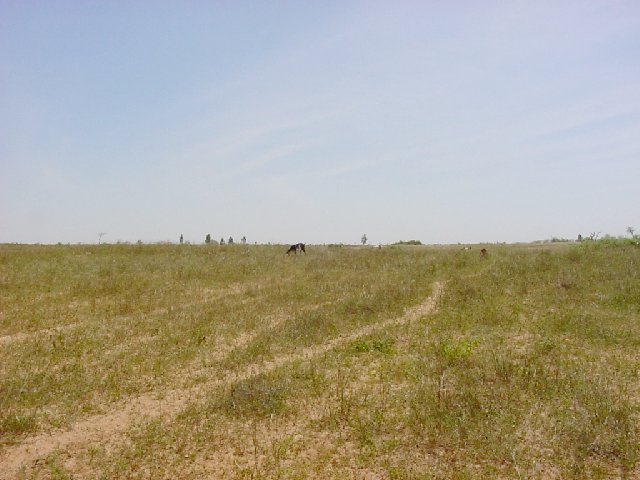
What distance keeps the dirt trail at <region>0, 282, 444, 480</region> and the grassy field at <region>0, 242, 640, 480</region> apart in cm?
4

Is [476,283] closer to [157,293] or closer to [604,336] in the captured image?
[604,336]

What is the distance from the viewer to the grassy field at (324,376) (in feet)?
23.4

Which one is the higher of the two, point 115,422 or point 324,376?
point 324,376

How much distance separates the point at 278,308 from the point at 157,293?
17.9 ft

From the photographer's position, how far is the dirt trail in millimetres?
7285

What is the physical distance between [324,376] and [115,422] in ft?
14.3

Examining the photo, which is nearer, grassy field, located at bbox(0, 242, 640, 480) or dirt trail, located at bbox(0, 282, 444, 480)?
grassy field, located at bbox(0, 242, 640, 480)

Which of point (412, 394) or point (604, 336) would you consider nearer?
point (412, 394)

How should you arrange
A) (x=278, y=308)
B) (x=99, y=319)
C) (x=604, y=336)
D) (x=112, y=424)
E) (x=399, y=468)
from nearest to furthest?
(x=399, y=468) < (x=112, y=424) < (x=604, y=336) < (x=99, y=319) < (x=278, y=308)

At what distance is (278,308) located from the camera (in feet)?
54.2

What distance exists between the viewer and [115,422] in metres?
8.52

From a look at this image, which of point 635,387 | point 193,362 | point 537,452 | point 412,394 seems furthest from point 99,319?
point 635,387

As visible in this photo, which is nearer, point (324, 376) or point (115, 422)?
point (115, 422)

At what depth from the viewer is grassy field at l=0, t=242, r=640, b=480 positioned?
7.14 m
